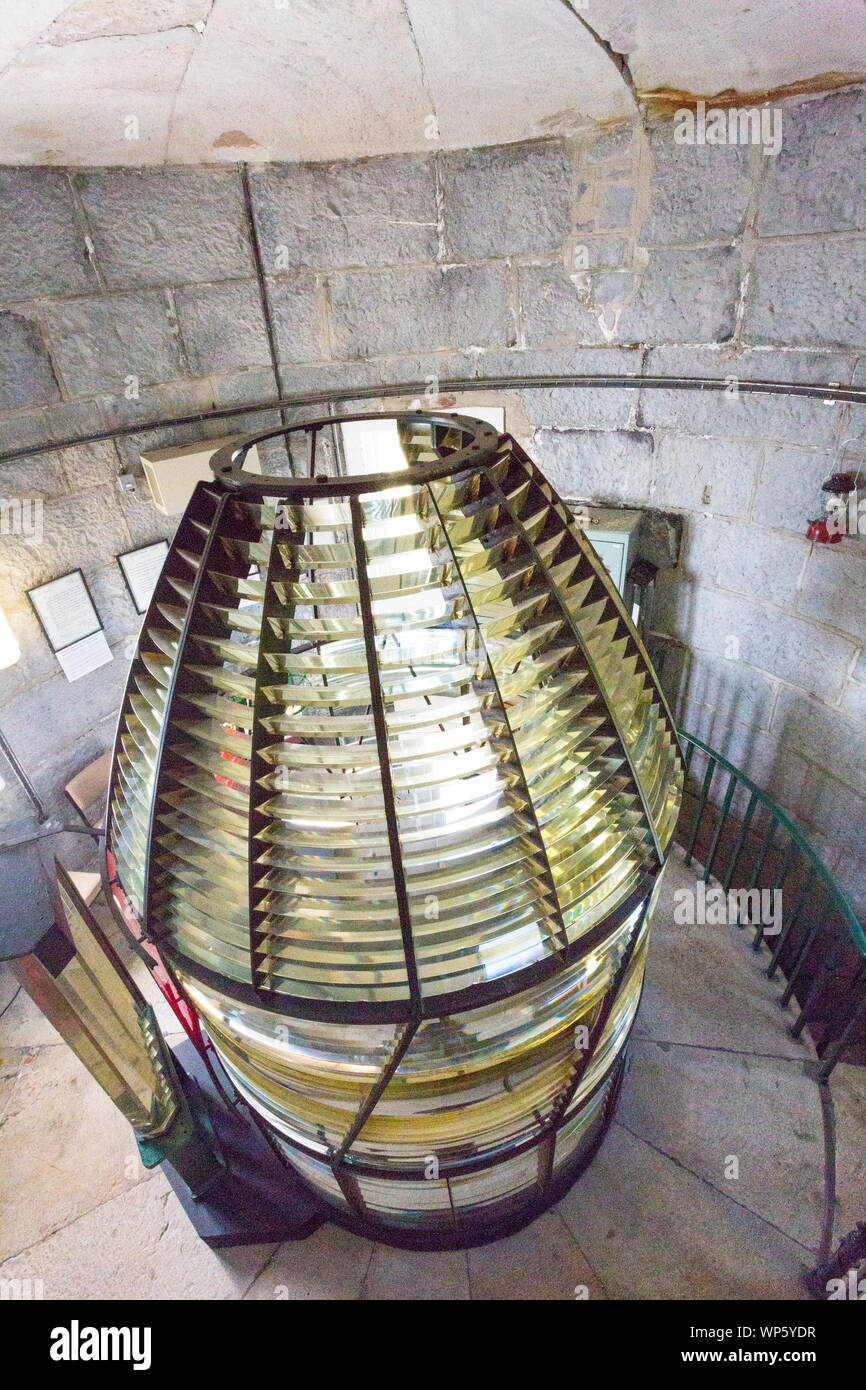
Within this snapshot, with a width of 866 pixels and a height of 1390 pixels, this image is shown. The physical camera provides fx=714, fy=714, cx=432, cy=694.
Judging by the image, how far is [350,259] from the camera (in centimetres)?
320

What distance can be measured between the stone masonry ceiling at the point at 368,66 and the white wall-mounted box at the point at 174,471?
1.06 metres

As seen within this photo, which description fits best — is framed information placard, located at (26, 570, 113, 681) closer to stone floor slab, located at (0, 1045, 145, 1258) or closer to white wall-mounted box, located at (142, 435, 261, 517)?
white wall-mounted box, located at (142, 435, 261, 517)

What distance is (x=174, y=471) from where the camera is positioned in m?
3.15

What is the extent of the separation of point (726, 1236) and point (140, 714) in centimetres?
217

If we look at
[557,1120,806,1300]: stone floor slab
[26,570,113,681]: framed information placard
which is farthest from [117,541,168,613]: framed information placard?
[557,1120,806,1300]: stone floor slab

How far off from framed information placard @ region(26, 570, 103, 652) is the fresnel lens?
2.12 metres

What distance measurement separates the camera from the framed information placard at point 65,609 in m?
3.09

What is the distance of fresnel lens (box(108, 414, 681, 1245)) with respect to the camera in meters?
1.01

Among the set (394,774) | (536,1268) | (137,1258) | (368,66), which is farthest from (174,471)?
(536,1268)

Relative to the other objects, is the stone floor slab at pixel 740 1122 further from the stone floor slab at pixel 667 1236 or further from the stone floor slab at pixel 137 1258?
the stone floor slab at pixel 137 1258

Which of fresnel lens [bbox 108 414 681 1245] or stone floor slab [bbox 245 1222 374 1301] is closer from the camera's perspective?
fresnel lens [bbox 108 414 681 1245]

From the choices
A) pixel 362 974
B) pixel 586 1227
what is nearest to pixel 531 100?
pixel 362 974

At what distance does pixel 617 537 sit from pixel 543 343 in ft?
3.07
